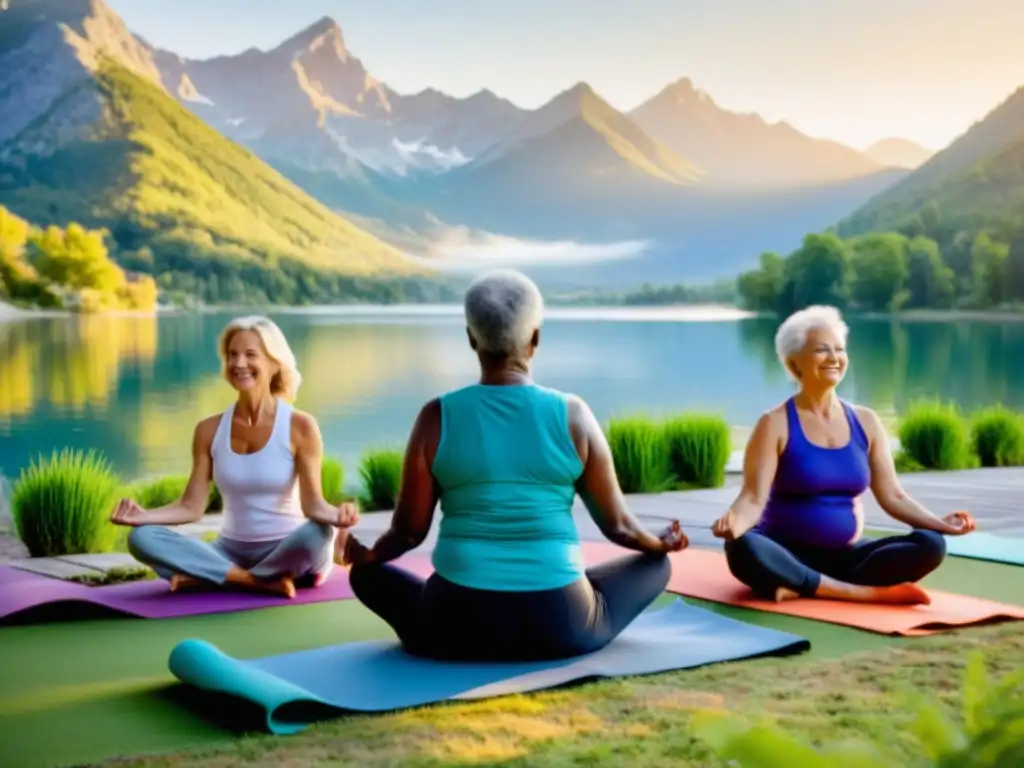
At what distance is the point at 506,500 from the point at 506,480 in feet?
0.16

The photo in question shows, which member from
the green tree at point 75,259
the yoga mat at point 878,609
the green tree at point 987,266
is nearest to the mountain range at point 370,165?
the green tree at point 75,259

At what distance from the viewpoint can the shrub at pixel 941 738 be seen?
1021mm

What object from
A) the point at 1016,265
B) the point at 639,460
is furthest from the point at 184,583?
the point at 1016,265

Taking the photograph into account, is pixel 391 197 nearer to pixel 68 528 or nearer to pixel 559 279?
pixel 559 279

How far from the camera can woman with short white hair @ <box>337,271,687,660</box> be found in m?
3.53

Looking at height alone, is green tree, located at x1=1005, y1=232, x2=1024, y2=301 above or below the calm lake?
above

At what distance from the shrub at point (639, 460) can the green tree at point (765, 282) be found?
53128 mm

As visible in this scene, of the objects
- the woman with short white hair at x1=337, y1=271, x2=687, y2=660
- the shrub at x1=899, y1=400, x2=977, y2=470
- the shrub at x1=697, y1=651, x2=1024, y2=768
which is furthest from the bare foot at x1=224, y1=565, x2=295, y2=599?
the shrub at x1=899, y1=400, x2=977, y2=470

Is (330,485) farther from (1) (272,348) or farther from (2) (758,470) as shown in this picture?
(2) (758,470)

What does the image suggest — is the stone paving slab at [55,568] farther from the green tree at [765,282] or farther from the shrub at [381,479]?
the green tree at [765,282]

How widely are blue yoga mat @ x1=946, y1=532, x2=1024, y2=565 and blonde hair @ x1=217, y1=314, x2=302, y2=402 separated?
8.81ft

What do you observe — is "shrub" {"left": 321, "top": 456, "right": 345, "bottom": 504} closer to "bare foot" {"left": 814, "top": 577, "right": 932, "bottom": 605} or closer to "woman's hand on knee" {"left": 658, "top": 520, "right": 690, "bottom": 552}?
"bare foot" {"left": 814, "top": 577, "right": 932, "bottom": 605}

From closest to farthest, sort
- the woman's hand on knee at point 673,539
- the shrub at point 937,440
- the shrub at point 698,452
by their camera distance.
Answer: the woman's hand on knee at point 673,539 < the shrub at point 698,452 < the shrub at point 937,440

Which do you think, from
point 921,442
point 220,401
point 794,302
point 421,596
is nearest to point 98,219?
point 794,302
